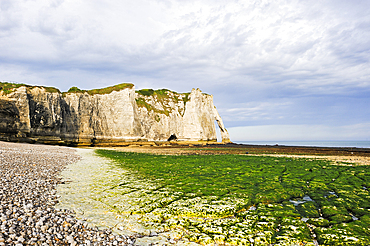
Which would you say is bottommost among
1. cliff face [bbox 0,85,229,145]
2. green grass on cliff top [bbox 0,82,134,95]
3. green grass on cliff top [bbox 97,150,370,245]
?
green grass on cliff top [bbox 97,150,370,245]

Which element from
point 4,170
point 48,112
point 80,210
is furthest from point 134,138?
point 80,210

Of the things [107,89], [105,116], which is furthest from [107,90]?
[105,116]

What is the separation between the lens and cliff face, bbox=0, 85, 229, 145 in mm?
42844

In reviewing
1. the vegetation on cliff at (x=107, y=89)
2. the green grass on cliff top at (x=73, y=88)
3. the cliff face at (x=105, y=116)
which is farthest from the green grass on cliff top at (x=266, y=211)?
the vegetation on cliff at (x=107, y=89)

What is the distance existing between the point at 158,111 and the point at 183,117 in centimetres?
1245

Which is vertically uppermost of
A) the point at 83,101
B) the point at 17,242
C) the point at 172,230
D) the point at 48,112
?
the point at 83,101

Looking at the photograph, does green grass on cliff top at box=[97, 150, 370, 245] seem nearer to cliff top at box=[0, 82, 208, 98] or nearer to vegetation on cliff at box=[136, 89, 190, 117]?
cliff top at box=[0, 82, 208, 98]

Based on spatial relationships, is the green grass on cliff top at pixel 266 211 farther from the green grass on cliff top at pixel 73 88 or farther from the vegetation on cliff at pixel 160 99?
the vegetation on cliff at pixel 160 99

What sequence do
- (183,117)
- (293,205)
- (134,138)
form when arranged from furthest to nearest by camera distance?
(183,117) → (134,138) → (293,205)

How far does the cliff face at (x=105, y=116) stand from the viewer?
42844 millimetres

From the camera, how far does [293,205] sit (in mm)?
8594

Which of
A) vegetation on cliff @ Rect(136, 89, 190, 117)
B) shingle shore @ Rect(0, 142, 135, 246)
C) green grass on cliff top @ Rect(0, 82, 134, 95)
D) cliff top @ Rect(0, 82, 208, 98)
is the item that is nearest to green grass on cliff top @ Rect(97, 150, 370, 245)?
shingle shore @ Rect(0, 142, 135, 246)

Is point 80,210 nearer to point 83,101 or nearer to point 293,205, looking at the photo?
point 293,205

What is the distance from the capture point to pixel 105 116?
221 ft
